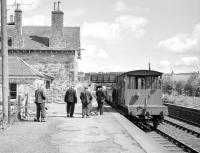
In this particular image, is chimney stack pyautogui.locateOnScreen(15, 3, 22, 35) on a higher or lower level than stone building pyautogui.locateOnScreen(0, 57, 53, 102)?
higher

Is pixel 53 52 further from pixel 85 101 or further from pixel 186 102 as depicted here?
pixel 85 101

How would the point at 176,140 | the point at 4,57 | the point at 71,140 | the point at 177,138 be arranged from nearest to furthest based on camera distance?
the point at 71,140 < the point at 176,140 < the point at 4,57 < the point at 177,138

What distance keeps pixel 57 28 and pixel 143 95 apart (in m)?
19.0

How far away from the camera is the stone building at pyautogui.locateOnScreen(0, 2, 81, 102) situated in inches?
1387

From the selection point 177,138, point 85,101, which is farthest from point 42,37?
point 177,138

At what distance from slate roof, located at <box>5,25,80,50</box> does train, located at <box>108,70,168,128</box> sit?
Answer: 1746cm

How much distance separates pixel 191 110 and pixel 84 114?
836 centimetres

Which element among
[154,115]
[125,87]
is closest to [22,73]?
[125,87]

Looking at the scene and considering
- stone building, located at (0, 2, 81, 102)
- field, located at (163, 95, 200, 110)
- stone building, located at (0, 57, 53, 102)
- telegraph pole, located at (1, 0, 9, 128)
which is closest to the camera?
telegraph pole, located at (1, 0, 9, 128)

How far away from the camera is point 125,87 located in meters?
19.0

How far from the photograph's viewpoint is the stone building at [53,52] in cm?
3522

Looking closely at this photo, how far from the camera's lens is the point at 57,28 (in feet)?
116

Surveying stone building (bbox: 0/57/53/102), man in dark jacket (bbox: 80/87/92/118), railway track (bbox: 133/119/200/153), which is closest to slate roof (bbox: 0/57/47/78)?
stone building (bbox: 0/57/53/102)

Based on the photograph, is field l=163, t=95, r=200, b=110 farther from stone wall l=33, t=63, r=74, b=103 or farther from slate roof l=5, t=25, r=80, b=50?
slate roof l=5, t=25, r=80, b=50
